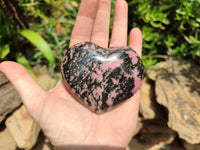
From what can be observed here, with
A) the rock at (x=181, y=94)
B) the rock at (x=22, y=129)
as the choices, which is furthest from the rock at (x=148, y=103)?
the rock at (x=22, y=129)

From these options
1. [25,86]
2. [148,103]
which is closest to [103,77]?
[25,86]

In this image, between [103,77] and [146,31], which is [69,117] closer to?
[103,77]

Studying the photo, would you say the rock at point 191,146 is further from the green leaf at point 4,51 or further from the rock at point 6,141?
the green leaf at point 4,51

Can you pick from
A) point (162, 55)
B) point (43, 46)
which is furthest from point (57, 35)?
point (162, 55)

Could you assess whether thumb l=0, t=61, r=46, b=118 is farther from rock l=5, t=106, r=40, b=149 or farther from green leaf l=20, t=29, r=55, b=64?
rock l=5, t=106, r=40, b=149

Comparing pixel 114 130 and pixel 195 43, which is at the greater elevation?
pixel 195 43

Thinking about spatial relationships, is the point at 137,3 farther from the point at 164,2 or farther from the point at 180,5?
the point at 180,5
